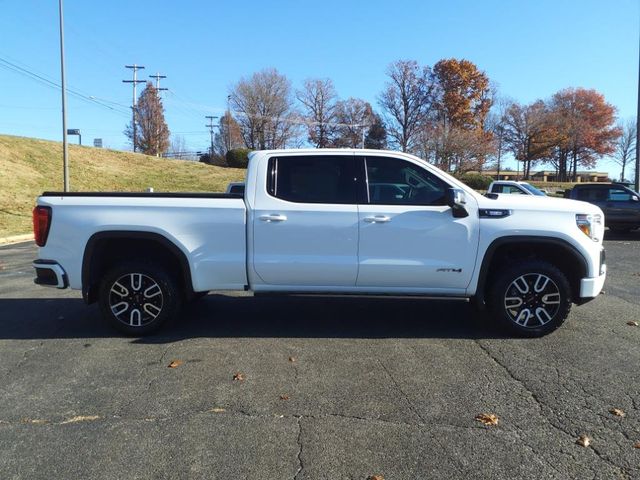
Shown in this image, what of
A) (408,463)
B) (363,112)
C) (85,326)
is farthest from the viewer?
(363,112)

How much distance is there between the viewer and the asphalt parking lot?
10.4 ft

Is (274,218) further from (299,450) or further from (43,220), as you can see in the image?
(299,450)

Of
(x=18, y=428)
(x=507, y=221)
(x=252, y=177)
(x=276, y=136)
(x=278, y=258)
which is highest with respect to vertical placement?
(x=276, y=136)

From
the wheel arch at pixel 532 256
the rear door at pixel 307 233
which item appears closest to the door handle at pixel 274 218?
the rear door at pixel 307 233

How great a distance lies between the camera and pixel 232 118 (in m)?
71.0

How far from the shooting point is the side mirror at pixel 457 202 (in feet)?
17.0

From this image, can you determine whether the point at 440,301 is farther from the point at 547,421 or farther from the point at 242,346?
the point at 547,421

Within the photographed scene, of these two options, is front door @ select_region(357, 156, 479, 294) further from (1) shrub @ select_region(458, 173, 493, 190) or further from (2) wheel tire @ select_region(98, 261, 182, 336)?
(1) shrub @ select_region(458, 173, 493, 190)

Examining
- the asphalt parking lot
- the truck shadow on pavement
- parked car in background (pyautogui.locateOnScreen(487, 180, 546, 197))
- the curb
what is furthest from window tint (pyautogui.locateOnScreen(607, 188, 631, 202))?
the curb

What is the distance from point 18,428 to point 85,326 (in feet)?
8.38

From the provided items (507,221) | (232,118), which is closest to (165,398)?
(507,221)

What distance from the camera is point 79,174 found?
34406mm

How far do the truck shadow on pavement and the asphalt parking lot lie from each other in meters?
0.04

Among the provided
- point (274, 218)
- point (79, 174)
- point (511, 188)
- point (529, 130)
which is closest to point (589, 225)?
point (274, 218)
